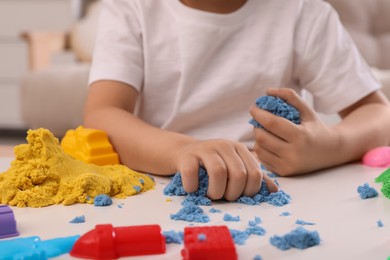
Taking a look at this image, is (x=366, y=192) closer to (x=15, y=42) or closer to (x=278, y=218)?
(x=278, y=218)

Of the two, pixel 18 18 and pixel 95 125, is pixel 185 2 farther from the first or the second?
pixel 18 18

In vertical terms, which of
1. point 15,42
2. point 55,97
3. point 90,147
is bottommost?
point 15,42

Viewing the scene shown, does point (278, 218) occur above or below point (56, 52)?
above

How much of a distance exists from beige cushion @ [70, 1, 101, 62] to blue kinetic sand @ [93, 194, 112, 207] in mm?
1978

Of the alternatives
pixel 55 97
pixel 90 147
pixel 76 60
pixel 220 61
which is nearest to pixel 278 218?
pixel 90 147

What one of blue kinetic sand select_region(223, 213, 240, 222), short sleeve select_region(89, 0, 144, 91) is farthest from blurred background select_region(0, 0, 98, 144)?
blue kinetic sand select_region(223, 213, 240, 222)

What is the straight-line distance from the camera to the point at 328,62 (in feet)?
2.68

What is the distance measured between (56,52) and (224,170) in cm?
221

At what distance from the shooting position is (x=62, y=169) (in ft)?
1.61

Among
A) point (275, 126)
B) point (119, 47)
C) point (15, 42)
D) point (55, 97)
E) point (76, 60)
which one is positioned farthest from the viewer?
point (15, 42)

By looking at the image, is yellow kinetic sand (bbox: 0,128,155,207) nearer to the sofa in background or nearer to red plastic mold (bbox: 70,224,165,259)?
red plastic mold (bbox: 70,224,165,259)

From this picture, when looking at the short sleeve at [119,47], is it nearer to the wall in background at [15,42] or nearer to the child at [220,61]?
the child at [220,61]

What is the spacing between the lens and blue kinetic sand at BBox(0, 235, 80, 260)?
1.07 ft

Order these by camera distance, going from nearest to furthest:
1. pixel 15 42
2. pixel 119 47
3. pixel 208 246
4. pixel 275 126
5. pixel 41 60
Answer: pixel 208 246, pixel 275 126, pixel 119 47, pixel 41 60, pixel 15 42
